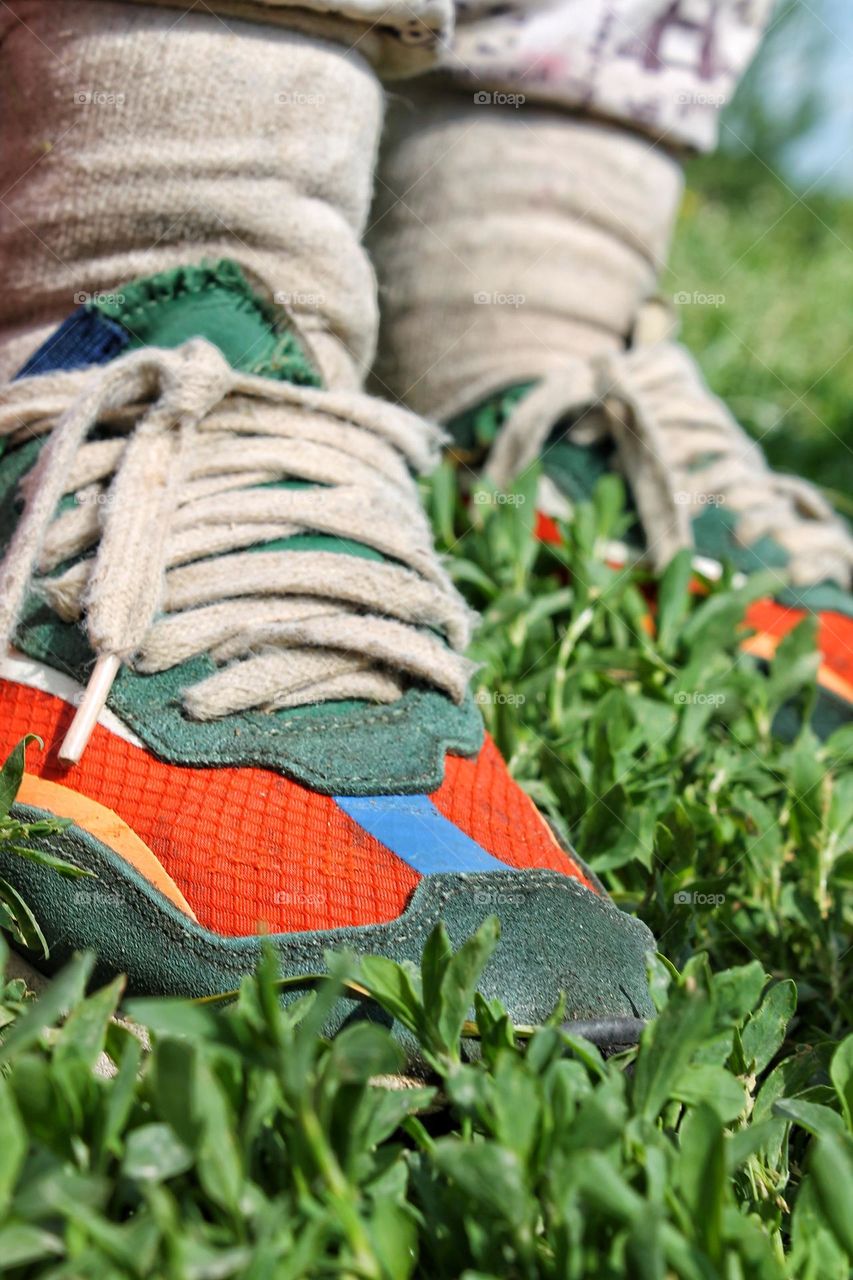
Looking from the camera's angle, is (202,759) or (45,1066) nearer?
(45,1066)


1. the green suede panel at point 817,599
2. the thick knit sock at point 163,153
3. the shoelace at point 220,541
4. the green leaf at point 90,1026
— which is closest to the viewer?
the green leaf at point 90,1026

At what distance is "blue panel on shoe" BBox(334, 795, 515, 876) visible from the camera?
932mm

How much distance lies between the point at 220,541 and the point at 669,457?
2.98 feet

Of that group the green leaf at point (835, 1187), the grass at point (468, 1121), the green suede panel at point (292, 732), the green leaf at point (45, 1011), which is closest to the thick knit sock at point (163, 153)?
the green suede panel at point (292, 732)

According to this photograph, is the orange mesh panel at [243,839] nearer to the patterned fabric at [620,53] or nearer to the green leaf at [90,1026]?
the green leaf at [90,1026]

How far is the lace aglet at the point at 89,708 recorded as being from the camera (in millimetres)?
964

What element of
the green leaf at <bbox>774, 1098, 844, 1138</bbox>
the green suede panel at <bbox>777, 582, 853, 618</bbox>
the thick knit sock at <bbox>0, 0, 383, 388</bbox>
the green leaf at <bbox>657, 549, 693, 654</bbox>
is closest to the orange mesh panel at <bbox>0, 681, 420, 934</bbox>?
the green leaf at <bbox>774, 1098, 844, 1138</bbox>

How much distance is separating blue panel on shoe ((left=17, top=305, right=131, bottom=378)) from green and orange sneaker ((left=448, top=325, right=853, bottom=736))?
2.39 ft

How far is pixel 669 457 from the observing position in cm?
183

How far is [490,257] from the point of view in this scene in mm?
1922

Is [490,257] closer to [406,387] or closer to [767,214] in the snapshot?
[406,387]

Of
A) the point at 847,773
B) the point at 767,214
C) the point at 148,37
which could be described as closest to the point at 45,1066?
the point at 148,37

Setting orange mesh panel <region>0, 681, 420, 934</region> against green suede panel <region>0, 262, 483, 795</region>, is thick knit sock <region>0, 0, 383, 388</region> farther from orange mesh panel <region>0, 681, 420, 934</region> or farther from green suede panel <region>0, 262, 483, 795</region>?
orange mesh panel <region>0, 681, 420, 934</region>

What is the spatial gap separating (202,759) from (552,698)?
600mm
